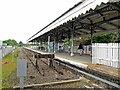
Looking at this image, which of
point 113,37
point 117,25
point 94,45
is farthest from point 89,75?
point 113,37

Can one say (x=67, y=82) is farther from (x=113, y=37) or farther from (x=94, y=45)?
(x=113, y=37)

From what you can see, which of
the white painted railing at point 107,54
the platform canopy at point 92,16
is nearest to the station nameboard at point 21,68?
the platform canopy at point 92,16

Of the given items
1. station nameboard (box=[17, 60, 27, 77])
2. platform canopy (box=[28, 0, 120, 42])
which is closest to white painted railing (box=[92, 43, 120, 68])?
platform canopy (box=[28, 0, 120, 42])

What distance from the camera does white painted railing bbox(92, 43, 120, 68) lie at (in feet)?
31.3

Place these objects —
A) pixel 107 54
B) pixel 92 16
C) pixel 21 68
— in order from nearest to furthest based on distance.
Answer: pixel 21 68, pixel 107 54, pixel 92 16

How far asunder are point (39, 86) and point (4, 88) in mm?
1298

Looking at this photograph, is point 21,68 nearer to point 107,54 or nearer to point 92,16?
point 107,54

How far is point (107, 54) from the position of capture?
10.5 meters

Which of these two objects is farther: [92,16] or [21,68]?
[92,16]

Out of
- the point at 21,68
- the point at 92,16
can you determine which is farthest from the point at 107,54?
the point at 21,68

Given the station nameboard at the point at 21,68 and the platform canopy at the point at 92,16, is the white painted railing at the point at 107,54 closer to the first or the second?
the platform canopy at the point at 92,16

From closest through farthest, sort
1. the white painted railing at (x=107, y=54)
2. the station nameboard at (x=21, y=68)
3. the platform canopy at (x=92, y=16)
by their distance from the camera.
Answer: the station nameboard at (x=21, y=68)
the platform canopy at (x=92, y=16)
the white painted railing at (x=107, y=54)

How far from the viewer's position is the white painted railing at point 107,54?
954 centimetres

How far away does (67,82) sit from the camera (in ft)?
30.7
